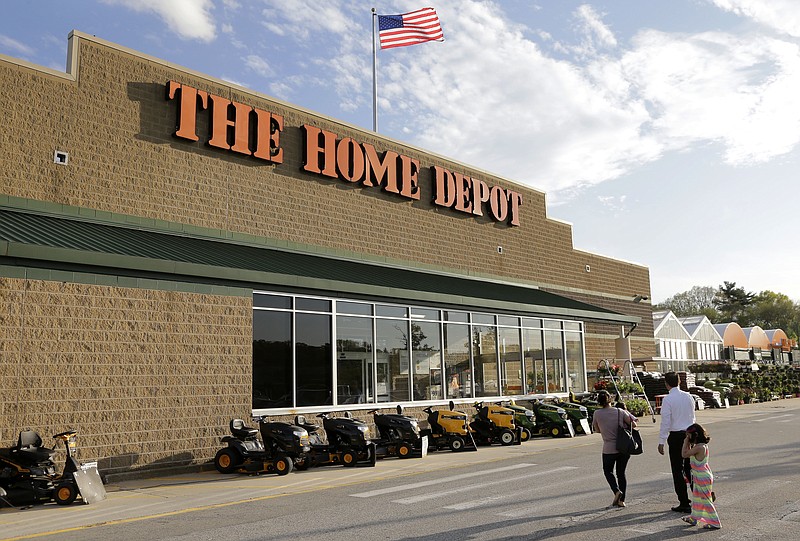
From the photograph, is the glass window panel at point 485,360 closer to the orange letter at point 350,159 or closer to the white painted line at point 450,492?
the orange letter at point 350,159

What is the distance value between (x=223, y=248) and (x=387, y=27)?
1358 centimetres

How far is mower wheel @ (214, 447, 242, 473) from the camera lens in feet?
49.0

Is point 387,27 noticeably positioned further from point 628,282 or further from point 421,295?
Answer: point 628,282

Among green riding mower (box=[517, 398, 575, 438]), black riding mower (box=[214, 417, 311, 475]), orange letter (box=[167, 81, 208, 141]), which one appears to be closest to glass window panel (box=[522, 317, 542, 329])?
green riding mower (box=[517, 398, 575, 438])

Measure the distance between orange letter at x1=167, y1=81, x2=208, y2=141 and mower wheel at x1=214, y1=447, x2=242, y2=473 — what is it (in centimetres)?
851

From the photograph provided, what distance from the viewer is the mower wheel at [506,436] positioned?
20578 millimetres

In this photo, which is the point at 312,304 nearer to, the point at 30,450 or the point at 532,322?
the point at 30,450

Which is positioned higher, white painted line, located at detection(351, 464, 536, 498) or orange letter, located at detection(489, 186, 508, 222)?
orange letter, located at detection(489, 186, 508, 222)

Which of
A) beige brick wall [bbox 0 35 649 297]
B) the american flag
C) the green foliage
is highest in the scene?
the american flag

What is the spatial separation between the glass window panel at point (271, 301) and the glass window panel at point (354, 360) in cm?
169

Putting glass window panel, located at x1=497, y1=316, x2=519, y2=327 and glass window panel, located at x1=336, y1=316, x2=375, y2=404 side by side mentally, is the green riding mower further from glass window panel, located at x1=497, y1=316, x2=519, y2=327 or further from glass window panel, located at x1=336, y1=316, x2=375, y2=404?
glass window panel, located at x1=336, y1=316, x2=375, y2=404

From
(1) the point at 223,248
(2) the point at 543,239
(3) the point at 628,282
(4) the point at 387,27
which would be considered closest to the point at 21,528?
(1) the point at 223,248

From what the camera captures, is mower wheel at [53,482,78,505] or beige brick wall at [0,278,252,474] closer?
mower wheel at [53,482,78,505]

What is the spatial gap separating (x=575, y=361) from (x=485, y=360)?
604cm
